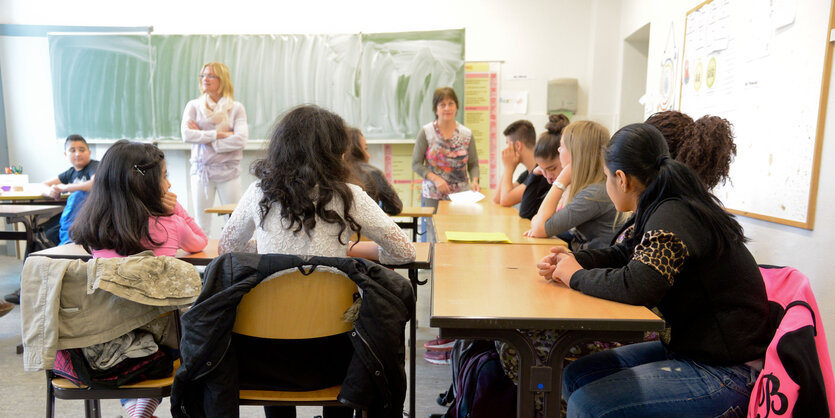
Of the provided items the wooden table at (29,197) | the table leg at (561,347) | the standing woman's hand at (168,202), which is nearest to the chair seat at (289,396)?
the table leg at (561,347)

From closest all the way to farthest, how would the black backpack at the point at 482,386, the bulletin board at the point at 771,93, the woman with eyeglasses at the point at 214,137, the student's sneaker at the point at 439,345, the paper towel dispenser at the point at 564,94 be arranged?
the black backpack at the point at 482,386 < the bulletin board at the point at 771,93 < the student's sneaker at the point at 439,345 < the woman with eyeglasses at the point at 214,137 < the paper towel dispenser at the point at 564,94

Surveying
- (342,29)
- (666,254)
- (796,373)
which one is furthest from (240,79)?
(796,373)

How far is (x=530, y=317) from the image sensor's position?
1188mm

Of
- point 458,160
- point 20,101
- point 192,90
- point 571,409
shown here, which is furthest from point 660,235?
point 20,101

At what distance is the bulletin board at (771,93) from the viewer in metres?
2.05

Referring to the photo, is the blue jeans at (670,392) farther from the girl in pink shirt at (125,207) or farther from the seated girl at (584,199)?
the girl in pink shirt at (125,207)

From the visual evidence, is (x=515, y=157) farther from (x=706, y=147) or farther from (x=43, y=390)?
(x=43, y=390)

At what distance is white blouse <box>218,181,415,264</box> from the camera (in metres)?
1.64

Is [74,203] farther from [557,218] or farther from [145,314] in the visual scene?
[557,218]

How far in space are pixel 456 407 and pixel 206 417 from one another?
37.6 inches

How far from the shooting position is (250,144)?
5.33 m

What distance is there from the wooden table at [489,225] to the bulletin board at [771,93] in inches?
31.3

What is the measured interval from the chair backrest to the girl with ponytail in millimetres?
610

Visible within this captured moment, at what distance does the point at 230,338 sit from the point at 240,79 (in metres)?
4.49
